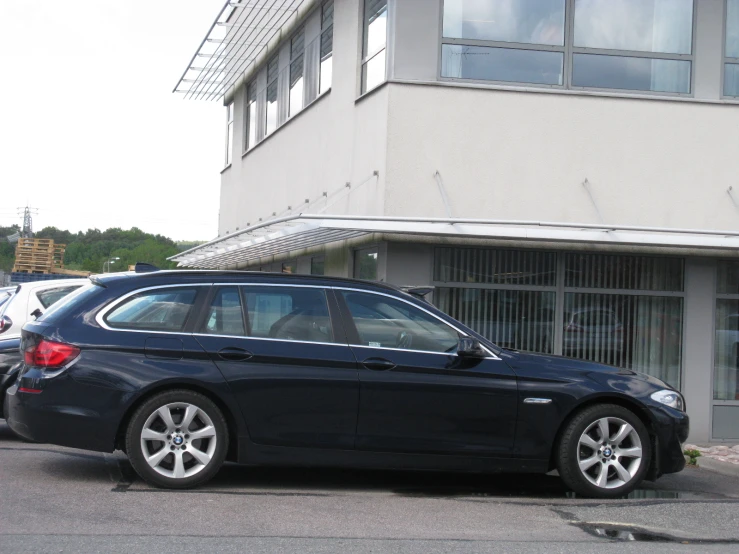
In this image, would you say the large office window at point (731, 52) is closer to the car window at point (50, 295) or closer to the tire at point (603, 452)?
the tire at point (603, 452)

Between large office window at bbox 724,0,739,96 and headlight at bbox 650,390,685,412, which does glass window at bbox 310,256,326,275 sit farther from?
headlight at bbox 650,390,685,412

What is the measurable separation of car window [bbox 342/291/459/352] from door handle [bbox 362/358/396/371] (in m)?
0.13

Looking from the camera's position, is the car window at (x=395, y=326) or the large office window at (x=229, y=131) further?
the large office window at (x=229, y=131)

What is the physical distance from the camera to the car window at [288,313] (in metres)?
7.89

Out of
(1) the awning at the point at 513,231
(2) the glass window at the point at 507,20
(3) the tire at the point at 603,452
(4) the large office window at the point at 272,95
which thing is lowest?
(3) the tire at the point at 603,452

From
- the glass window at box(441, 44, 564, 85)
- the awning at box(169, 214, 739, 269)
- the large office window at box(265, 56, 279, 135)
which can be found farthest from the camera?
the large office window at box(265, 56, 279, 135)

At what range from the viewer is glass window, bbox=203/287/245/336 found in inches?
309

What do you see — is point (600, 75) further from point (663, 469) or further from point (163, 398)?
point (163, 398)

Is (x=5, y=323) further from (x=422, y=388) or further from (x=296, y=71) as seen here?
(x=296, y=71)

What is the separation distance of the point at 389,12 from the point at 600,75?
2.75m

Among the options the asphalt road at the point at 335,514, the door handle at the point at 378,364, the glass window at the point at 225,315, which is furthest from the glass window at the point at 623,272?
the glass window at the point at 225,315

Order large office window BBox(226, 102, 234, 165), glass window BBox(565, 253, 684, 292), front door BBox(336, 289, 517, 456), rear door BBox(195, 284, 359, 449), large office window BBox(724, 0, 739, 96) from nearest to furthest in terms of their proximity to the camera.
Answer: rear door BBox(195, 284, 359, 449) → front door BBox(336, 289, 517, 456) → glass window BBox(565, 253, 684, 292) → large office window BBox(724, 0, 739, 96) → large office window BBox(226, 102, 234, 165)

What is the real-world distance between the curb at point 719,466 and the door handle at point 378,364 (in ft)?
13.7

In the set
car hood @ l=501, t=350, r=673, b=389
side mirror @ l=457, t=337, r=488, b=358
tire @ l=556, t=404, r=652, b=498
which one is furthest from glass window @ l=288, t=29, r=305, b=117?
tire @ l=556, t=404, r=652, b=498
